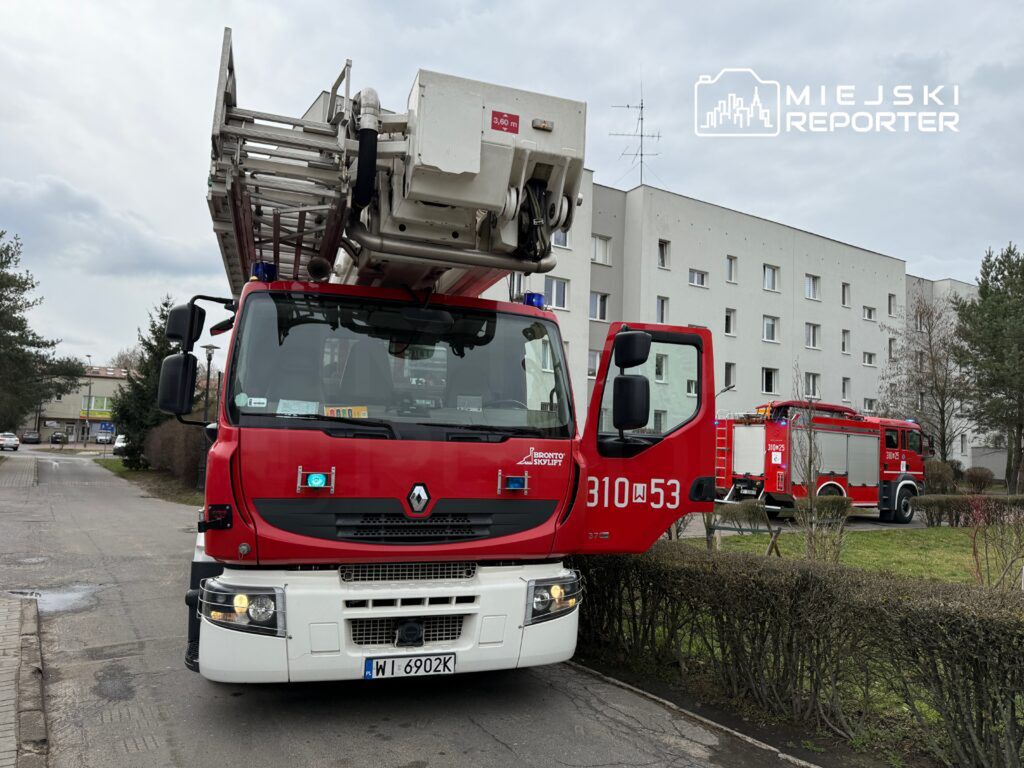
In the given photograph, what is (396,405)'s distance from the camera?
4.44m

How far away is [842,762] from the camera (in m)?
4.06

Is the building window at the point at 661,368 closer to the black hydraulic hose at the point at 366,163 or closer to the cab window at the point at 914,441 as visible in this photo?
the black hydraulic hose at the point at 366,163

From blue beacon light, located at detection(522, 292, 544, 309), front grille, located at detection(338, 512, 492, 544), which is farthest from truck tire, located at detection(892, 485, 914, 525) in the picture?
front grille, located at detection(338, 512, 492, 544)

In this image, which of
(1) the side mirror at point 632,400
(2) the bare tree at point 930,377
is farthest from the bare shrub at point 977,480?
(1) the side mirror at point 632,400

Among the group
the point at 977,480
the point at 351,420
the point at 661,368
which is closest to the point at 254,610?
the point at 351,420

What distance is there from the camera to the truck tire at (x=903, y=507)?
70.2 ft

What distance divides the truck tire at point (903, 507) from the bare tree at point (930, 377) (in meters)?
12.6

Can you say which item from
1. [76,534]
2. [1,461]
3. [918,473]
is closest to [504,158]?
[76,534]

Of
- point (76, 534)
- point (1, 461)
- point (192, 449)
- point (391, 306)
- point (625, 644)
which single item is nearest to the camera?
point (391, 306)

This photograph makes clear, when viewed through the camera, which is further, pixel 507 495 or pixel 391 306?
pixel 391 306

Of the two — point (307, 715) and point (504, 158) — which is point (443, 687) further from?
point (504, 158)

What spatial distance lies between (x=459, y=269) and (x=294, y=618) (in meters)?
2.35

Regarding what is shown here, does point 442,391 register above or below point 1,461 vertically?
above

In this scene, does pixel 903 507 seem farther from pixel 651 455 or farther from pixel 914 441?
pixel 651 455
